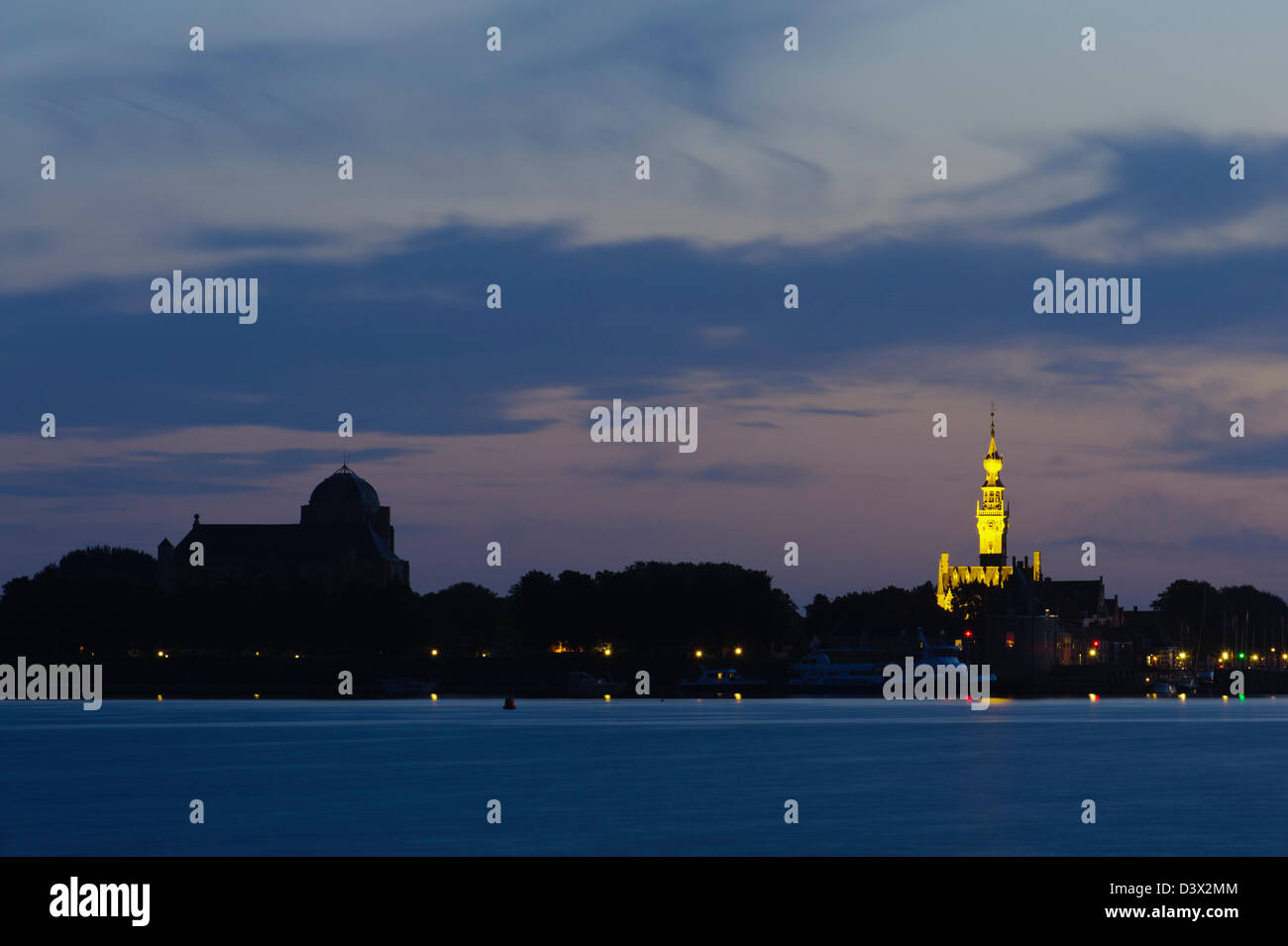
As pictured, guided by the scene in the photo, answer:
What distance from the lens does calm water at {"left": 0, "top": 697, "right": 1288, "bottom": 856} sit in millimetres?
52719

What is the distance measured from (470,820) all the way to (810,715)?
107654mm

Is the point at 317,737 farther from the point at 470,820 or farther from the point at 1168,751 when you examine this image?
the point at 470,820

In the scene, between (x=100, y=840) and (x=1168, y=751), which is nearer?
(x=100, y=840)

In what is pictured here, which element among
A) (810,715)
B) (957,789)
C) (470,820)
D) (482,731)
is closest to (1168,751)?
(957,789)

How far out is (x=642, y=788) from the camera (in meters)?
71.1

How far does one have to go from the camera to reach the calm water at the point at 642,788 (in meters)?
52.7
